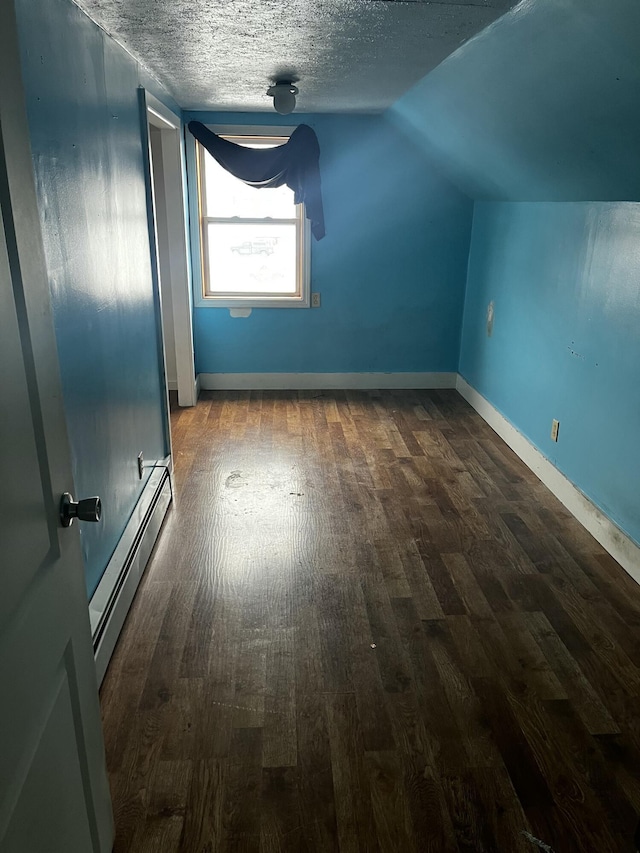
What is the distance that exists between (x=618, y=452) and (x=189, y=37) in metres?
2.49

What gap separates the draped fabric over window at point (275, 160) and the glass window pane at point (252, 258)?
392 mm

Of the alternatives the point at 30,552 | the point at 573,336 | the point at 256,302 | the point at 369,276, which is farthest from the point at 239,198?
the point at 30,552

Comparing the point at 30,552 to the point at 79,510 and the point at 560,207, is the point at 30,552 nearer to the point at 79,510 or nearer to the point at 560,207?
the point at 79,510

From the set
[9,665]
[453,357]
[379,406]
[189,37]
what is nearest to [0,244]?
[9,665]

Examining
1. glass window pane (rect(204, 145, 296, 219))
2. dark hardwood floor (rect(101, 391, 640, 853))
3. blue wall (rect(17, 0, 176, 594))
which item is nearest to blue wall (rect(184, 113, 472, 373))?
glass window pane (rect(204, 145, 296, 219))

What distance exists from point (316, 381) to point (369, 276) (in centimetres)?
95

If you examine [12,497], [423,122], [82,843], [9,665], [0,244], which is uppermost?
[423,122]

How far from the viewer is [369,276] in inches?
195

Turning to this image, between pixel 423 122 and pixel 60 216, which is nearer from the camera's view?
pixel 60 216

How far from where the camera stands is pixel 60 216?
1795mm

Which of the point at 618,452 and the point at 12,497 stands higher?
the point at 12,497

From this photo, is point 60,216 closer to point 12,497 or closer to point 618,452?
point 12,497

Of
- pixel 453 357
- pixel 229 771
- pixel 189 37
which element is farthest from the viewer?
pixel 453 357

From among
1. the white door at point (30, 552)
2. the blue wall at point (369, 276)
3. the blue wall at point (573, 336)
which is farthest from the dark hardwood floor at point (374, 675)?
the blue wall at point (369, 276)
